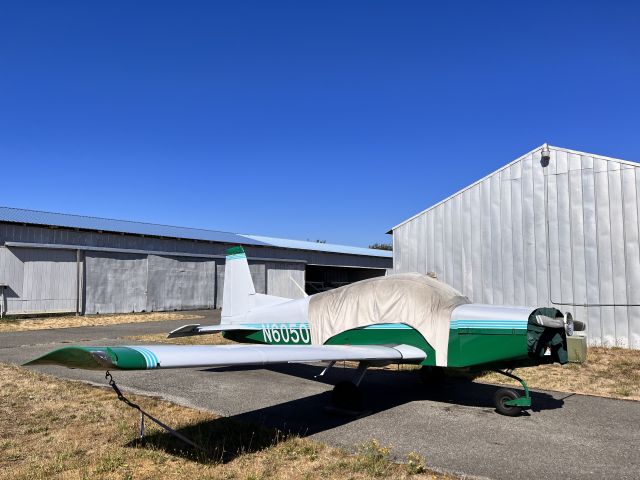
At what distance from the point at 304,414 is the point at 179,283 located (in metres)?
24.5

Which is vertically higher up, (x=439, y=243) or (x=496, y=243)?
(x=439, y=243)

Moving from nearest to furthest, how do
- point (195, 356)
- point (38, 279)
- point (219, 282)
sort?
point (195, 356), point (38, 279), point (219, 282)

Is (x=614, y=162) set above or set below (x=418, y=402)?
above

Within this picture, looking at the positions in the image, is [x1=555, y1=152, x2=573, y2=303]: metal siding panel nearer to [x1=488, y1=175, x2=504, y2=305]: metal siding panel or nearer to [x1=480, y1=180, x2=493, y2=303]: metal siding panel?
[x1=488, y1=175, x2=504, y2=305]: metal siding panel

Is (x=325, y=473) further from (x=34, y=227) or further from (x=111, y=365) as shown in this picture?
(x=34, y=227)

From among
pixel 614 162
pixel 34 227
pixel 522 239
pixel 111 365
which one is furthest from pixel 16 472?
pixel 34 227

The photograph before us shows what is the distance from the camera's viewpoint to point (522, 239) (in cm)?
1432

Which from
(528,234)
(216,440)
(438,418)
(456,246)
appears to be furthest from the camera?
(456,246)

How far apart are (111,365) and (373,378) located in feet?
21.7

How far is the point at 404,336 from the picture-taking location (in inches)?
290

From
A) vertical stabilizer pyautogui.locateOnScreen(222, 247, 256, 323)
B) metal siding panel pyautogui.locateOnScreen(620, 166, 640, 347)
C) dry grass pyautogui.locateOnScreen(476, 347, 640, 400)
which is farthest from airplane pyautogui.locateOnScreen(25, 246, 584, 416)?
metal siding panel pyautogui.locateOnScreen(620, 166, 640, 347)

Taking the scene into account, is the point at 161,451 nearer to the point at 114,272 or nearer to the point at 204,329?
the point at 204,329

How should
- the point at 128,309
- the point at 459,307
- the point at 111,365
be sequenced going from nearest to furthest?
1. the point at 111,365
2. the point at 459,307
3. the point at 128,309

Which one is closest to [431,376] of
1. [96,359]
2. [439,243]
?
[96,359]
